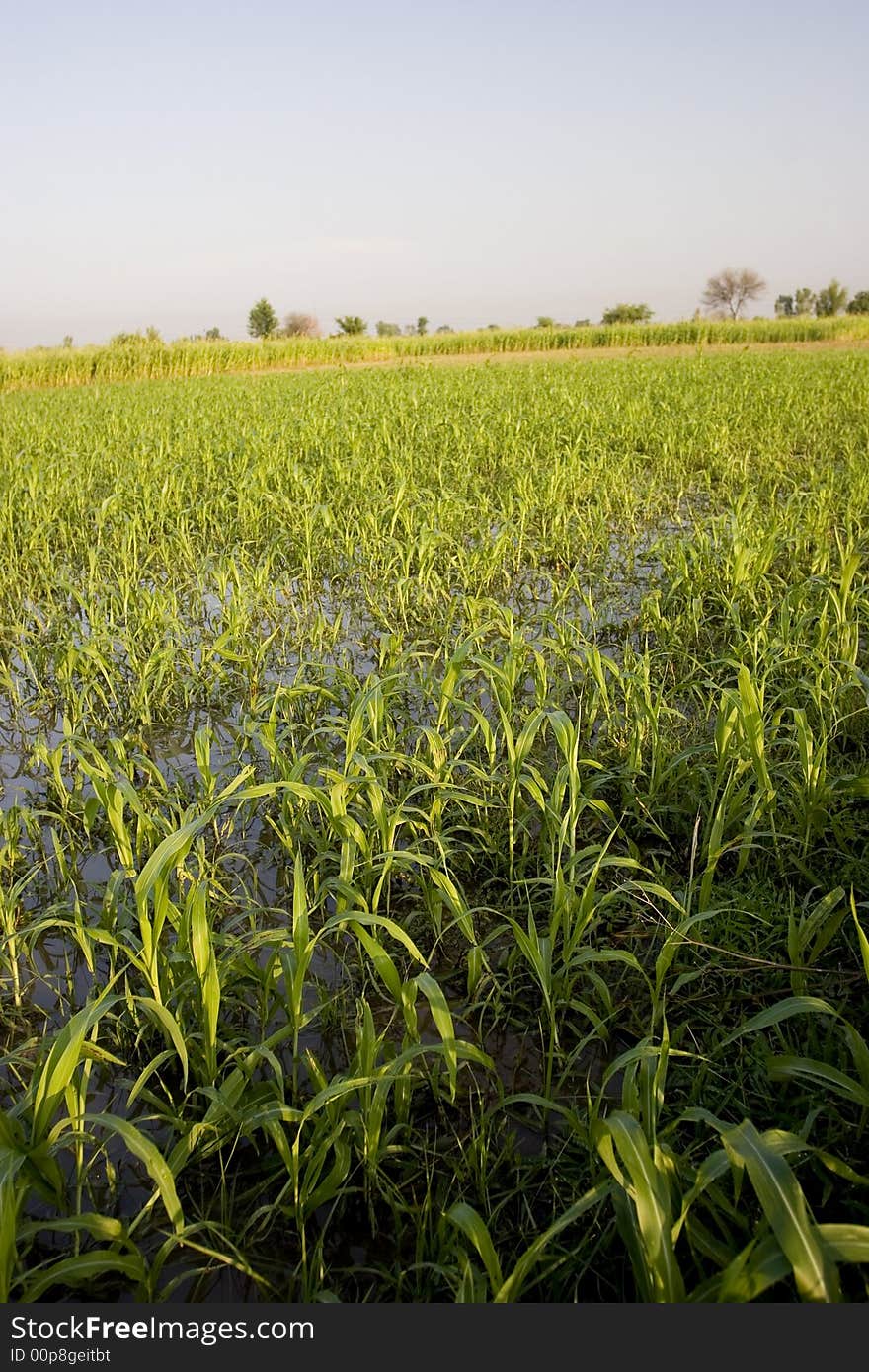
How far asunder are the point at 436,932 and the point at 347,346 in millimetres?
30457

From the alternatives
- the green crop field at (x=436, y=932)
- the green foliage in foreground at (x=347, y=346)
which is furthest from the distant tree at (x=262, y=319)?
the green crop field at (x=436, y=932)

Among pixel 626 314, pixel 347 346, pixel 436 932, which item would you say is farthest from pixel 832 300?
pixel 436 932

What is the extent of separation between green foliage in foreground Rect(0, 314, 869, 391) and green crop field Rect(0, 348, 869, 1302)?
20.1 meters

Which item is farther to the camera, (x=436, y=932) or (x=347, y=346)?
(x=347, y=346)

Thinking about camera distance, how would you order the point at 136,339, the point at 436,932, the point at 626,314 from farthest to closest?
the point at 626,314
the point at 136,339
the point at 436,932

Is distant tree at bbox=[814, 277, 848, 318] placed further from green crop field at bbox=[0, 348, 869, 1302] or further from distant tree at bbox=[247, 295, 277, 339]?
green crop field at bbox=[0, 348, 869, 1302]

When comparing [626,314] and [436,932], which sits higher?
[626,314]

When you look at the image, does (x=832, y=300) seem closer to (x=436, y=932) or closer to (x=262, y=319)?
(x=262, y=319)

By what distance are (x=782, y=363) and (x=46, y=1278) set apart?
62.6 feet

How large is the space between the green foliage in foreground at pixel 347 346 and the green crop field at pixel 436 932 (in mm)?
20078

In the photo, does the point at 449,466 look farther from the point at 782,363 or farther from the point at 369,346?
the point at 369,346

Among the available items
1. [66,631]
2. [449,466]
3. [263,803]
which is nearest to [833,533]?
[449,466]

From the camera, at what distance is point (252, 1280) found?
1433 mm

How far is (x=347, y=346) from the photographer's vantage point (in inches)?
1161
